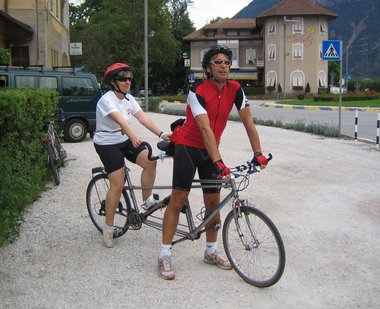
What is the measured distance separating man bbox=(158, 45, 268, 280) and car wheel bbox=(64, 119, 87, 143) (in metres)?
10.3

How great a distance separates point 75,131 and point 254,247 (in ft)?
35.4

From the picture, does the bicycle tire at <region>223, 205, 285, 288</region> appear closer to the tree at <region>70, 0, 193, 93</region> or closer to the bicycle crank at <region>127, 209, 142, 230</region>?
the bicycle crank at <region>127, 209, 142, 230</region>

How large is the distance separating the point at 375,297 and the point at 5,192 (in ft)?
11.2

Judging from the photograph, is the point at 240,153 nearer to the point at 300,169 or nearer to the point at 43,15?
the point at 300,169

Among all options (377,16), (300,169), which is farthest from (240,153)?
(377,16)

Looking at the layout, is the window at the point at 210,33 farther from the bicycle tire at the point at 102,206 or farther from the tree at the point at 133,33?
the bicycle tire at the point at 102,206

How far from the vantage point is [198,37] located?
261 ft

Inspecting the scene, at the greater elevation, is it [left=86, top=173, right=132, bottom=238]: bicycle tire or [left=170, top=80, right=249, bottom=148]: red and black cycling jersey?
[left=170, top=80, right=249, bottom=148]: red and black cycling jersey

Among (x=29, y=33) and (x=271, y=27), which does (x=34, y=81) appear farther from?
(x=271, y=27)

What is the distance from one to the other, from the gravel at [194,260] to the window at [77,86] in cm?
628

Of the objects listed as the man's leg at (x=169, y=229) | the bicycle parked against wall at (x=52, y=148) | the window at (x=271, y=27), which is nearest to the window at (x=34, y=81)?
the bicycle parked against wall at (x=52, y=148)

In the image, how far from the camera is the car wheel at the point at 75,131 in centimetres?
1465

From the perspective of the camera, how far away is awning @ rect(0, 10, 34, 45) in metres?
22.7

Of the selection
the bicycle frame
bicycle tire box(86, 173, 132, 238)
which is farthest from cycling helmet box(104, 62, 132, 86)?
bicycle tire box(86, 173, 132, 238)
